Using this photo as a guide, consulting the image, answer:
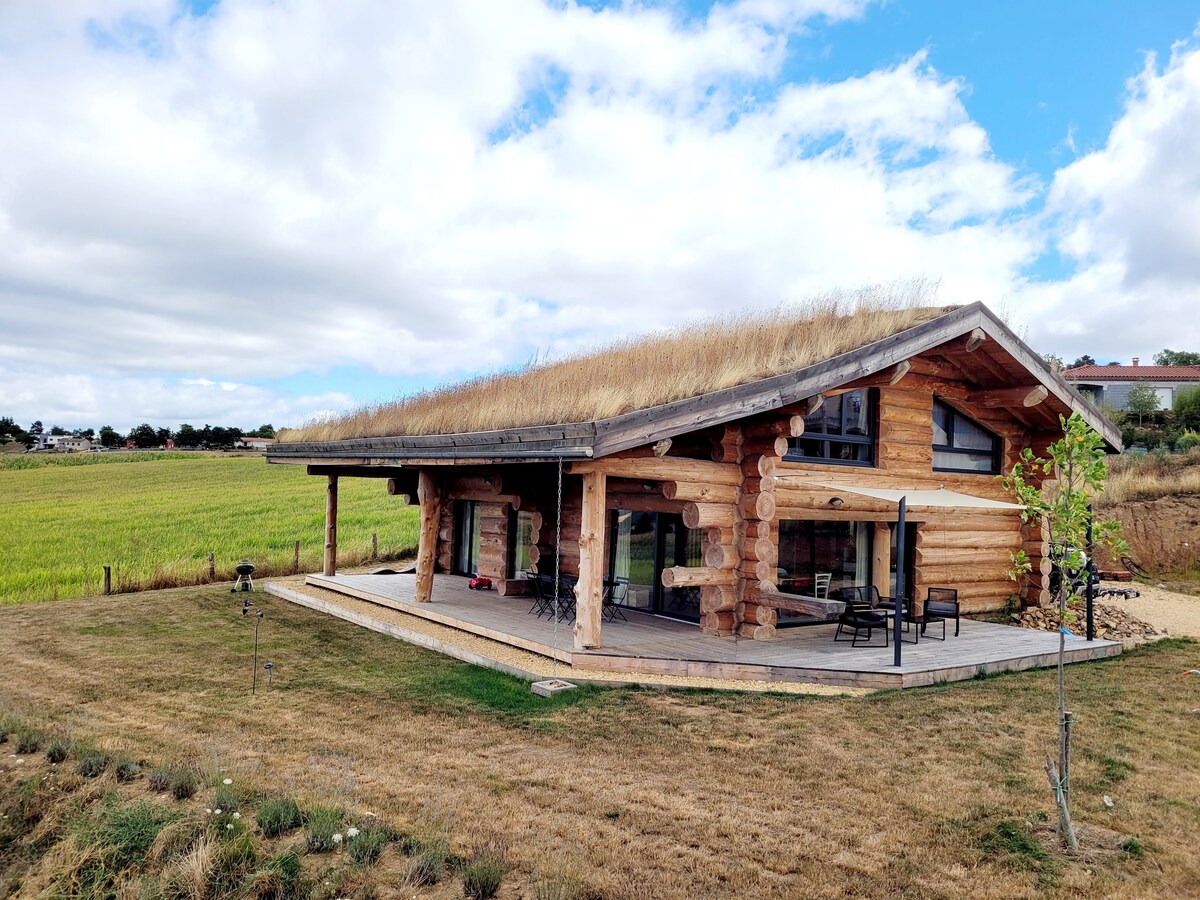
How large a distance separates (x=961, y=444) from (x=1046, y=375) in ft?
5.36

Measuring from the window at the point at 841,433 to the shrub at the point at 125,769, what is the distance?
7689mm

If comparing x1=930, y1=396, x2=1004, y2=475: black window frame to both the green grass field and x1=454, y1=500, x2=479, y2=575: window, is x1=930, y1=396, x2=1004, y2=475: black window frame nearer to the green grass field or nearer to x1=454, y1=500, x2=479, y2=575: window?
x1=454, y1=500, x2=479, y2=575: window

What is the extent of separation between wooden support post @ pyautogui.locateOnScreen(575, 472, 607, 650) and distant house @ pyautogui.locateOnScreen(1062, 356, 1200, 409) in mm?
43976

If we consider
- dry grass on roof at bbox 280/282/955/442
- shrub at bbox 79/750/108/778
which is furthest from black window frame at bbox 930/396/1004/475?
shrub at bbox 79/750/108/778

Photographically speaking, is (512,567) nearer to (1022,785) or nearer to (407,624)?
(407,624)

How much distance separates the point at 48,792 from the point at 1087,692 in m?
8.96

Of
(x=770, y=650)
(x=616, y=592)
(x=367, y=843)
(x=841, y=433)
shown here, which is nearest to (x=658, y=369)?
(x=841, y=433)

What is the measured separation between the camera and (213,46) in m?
9.17

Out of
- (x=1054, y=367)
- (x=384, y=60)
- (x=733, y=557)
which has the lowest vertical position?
(x=733, y=557)

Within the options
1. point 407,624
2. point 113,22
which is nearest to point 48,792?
point 407,624

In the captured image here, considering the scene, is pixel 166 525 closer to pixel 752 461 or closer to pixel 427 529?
pixel 427 529

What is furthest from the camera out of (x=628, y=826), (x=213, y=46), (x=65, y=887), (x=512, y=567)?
(x=512, y=567)

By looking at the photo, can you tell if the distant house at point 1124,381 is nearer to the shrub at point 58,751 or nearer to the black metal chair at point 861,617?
the black metal chair at point 861,617

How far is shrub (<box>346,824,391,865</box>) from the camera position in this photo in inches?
154
